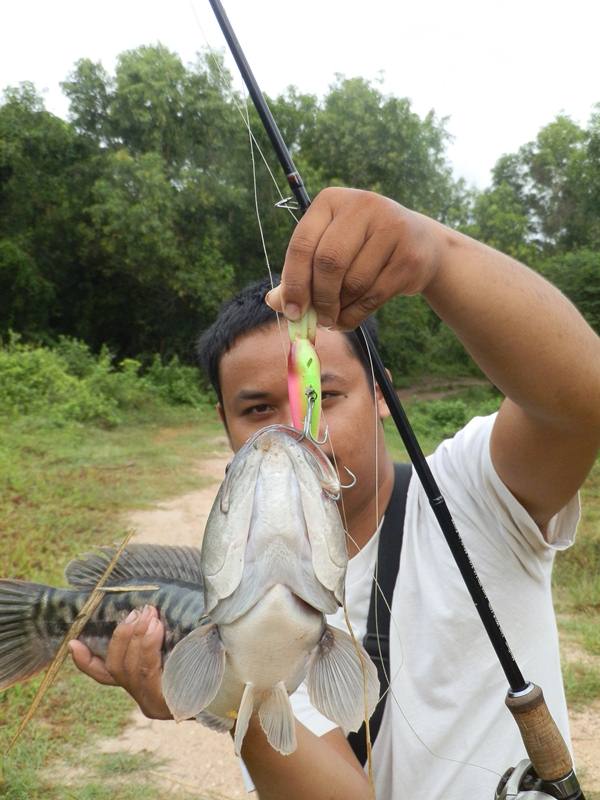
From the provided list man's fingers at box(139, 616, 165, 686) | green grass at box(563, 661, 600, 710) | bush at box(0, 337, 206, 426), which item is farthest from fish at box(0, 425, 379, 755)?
bush at box(0, 337, 206, 426)

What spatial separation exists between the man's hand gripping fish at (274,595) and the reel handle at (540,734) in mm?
511

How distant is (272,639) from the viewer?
38.9 inches

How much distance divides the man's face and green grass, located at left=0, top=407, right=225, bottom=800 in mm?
2362

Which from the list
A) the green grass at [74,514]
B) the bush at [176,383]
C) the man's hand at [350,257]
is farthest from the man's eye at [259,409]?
the bush at [176,383]

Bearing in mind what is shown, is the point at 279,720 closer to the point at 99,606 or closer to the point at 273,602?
the point at 273,602

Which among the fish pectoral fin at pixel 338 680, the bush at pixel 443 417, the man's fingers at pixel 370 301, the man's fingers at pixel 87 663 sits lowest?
the bush at pixel 443 417

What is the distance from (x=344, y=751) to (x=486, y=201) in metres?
24.8

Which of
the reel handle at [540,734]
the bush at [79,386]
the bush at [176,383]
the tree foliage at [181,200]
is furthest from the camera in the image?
the tree foliage at [181,200]

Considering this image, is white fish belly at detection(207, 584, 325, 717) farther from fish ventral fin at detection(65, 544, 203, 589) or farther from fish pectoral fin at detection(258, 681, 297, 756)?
fish ventral fin at detection(65, 544, 203, 589)

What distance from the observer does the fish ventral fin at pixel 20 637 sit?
175 cm

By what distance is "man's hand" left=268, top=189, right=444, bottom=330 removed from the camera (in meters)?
1.21

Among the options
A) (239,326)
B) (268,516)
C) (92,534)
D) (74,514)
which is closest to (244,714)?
(268,516)

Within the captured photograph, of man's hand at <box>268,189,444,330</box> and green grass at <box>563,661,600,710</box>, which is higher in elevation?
man's hand at <box>268,189,444,330</box>

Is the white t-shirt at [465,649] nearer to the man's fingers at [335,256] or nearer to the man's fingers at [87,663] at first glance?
the man's fingers at [87,663]
